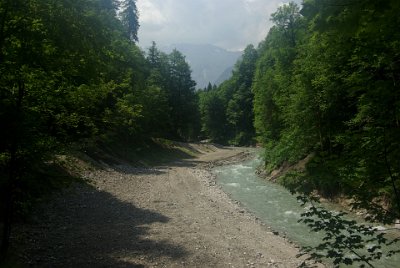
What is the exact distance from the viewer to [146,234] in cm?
1577

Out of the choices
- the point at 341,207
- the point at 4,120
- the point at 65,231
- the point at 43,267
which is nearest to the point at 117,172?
the point at 65,231

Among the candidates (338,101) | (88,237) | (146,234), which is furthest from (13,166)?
(338,101)

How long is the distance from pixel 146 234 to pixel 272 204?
10730 millimetres

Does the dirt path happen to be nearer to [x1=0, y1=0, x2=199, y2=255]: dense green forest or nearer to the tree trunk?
the tree trunk

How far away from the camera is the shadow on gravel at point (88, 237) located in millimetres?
12266

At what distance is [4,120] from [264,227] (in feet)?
44.4

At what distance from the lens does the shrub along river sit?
1655 centimetres

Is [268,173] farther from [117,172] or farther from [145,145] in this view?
[145,145]

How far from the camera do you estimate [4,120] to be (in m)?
8.95

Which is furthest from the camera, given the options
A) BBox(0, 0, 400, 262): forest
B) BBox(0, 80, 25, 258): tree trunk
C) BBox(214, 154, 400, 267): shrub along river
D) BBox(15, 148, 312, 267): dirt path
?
BBox(214, 154, 400, 267): shrub along river

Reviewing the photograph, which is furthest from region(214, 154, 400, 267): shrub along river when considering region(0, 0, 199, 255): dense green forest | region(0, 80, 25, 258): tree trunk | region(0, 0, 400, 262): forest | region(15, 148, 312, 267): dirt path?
region(0, 80, 25, 258): tree trunk

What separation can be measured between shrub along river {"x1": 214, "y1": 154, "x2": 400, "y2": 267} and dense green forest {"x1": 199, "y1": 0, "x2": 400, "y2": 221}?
2.29 metres

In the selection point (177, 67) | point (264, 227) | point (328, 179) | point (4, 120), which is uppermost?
point (177, 67)

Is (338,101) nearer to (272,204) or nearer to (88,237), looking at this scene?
(272,204)
